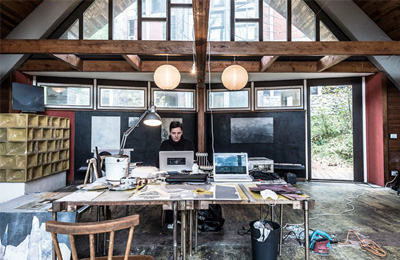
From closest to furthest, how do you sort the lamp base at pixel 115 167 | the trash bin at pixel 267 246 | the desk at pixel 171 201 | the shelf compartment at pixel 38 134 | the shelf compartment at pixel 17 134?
the desk at pixel 171 201, the trash bin at pixel 267 246, the lamp base at pixel 115 167, the shelf compartment at pixel 17 134, the shelf compartment at pixel 38 134

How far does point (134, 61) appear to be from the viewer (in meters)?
4.91

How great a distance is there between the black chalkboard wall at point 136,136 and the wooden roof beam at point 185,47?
7.99 feet

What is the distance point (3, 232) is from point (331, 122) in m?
7.07

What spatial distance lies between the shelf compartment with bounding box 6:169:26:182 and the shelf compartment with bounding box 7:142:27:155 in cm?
35

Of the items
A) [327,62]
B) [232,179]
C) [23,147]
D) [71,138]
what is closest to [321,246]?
[232,179]

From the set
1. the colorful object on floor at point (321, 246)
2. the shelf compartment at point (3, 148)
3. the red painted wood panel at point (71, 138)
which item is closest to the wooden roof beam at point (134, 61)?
the red painted wood panel at point (71, 138)

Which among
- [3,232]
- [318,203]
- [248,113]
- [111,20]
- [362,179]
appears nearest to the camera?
[3,232]

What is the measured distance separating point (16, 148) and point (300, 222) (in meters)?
5.09

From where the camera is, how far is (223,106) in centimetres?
702

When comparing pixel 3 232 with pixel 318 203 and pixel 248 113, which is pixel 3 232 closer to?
pixel 318 203

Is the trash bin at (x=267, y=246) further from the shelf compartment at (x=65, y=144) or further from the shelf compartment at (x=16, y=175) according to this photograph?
the shelf compartment at (x=65, y=144)

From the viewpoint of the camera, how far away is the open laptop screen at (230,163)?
8.61 feet

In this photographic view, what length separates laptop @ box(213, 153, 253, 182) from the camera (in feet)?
8.56

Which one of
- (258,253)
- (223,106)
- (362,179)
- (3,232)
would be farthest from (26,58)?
(362,179)
